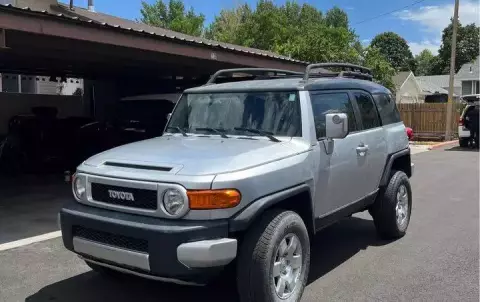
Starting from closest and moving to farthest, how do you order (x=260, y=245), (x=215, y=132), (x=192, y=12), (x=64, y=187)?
1. (x=260, y=245)
2. (x=215, y=132)
3. (x=64, y=187)
4. (x=192, y=12)

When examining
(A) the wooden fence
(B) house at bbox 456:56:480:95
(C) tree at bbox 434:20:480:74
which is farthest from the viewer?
(C) tree at bbox 434:20:480:74

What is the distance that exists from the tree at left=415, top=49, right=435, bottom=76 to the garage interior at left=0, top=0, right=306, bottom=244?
77.1 meters

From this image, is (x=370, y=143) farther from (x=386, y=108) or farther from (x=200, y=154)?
(x=200, y=154)

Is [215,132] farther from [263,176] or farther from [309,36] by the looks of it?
[309,36]

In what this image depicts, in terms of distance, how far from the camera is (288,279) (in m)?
4.25

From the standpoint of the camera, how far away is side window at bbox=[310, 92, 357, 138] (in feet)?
16.2

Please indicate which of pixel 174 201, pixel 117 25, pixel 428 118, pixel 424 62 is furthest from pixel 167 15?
pixel 424 62

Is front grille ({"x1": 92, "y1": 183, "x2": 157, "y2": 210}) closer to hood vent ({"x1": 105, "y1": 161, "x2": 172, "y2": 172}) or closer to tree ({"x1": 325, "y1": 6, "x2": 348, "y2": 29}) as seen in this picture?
hood vent ({"x1": 105, "y1": 161, "x2": 172, "y2": 172})

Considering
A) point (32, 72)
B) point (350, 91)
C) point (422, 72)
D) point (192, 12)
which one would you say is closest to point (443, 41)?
point (422, 72)

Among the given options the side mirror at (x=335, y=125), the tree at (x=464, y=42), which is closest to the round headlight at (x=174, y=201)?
the side mirror at (x=335, y=125)

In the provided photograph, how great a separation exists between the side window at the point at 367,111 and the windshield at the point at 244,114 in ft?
4.39

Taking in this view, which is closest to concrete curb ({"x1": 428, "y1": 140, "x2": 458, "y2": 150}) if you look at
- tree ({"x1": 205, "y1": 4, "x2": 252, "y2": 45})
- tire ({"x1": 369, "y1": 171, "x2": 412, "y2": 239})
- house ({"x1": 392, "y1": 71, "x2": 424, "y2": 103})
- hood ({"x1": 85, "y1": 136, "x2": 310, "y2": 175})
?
tire ({"x1": 369, "y1": 171, "x2": 412, "y2": 239})

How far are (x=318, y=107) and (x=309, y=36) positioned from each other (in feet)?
81.2

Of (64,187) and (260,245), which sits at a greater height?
(260,245)
